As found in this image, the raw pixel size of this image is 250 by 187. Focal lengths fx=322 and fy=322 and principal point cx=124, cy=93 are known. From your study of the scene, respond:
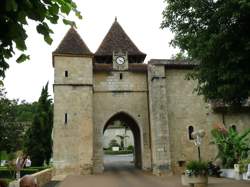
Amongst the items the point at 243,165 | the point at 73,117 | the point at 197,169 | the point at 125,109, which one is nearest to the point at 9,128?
the point at 73,117

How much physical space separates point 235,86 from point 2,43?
733cm

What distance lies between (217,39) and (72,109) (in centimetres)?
1409

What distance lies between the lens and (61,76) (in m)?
22.0

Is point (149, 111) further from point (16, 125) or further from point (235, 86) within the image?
point (235, 86)

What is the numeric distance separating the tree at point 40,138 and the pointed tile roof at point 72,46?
575cm

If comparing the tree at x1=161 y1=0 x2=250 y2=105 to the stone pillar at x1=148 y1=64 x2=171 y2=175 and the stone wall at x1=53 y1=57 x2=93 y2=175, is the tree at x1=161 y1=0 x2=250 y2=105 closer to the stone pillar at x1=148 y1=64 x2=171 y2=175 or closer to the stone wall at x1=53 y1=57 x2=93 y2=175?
the stone pillar at x1=148 y1=64 x2=171 y2=175

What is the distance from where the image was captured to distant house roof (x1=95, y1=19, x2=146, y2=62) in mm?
26300

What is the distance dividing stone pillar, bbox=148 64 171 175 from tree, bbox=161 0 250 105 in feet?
32.8

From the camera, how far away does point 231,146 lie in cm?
1752

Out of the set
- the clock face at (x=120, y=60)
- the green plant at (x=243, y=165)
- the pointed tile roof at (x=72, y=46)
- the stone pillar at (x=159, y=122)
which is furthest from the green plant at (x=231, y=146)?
the pointed tile roof at (x=72, y=46)

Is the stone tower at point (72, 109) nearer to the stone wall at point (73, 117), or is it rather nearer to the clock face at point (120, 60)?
the stone wall at point (73, 117)

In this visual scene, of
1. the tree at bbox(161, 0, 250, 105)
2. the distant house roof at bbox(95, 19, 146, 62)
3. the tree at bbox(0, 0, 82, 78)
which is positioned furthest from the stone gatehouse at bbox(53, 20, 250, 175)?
the tree at bbox(0, 0, 82, 78)

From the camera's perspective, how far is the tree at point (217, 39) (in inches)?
346

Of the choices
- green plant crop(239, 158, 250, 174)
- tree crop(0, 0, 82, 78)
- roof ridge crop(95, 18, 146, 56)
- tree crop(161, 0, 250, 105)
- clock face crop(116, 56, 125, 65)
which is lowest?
green plant crop(239, 158, 250, 174)
